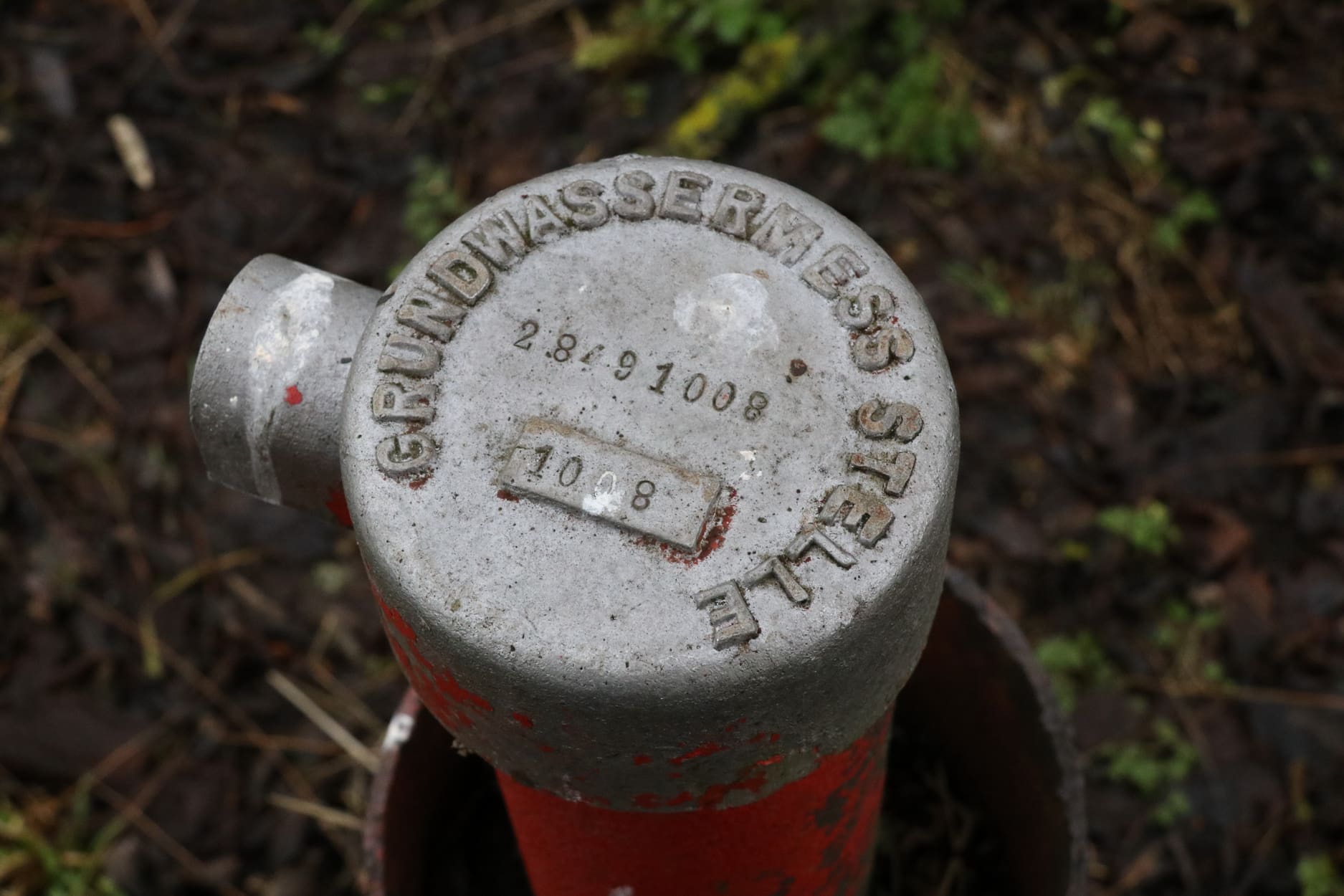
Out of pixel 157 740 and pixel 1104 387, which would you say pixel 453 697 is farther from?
pixel 1104 387

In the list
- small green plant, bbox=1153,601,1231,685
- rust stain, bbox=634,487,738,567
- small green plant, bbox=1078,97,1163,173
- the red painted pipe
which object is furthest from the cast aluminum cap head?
small green plant, bbox=1078,97,1163,173

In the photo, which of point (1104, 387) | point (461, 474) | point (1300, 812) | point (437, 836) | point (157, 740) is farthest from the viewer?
point (1104, 387)

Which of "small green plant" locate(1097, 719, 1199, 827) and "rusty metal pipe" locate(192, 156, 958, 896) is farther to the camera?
"small green plant" locate(1097, 719, 1199, 827)

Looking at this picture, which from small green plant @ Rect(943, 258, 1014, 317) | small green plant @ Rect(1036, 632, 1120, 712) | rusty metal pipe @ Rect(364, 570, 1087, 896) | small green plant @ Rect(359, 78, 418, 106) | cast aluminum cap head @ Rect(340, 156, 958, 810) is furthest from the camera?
small green plant @ Rect(359, 78, 418, 106)

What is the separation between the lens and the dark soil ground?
2.35 meters

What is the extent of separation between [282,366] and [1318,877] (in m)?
2.12

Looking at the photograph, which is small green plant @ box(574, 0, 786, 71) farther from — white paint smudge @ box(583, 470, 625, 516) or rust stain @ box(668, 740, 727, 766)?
rust stain @ box(668, 740, 727, 766)

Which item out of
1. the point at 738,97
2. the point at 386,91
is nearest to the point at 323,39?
the point at 386,91

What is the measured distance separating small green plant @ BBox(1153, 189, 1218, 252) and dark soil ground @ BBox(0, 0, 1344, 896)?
11 millimetres

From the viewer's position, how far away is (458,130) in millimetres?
3029

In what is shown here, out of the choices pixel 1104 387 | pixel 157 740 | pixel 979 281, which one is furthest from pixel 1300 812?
pixel 157 740

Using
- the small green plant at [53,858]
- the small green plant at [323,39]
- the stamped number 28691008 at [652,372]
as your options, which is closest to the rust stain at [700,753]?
the stamped number 28691008 at [652,372]

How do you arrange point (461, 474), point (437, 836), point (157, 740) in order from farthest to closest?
point (157, 740) → point (437, 836) → point (461, 474)

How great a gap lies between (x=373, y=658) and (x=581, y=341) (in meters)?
1.57
